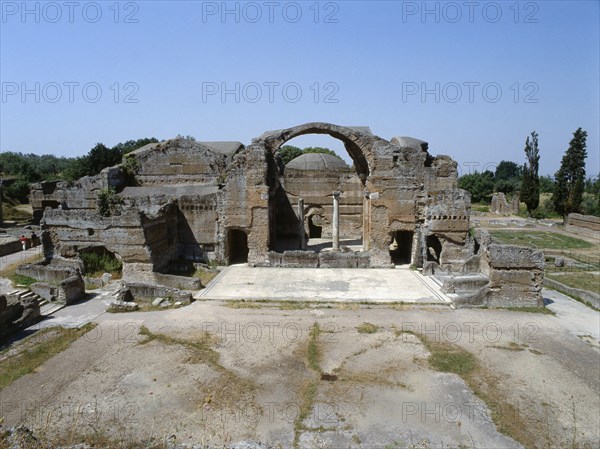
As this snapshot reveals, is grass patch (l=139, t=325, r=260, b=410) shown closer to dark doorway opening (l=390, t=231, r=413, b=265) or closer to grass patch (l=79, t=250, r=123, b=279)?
grass patch (l=79, t=250, r=123, b=279)

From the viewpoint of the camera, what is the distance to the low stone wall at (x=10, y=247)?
22.4 metres

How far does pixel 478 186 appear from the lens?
6494 centimetres

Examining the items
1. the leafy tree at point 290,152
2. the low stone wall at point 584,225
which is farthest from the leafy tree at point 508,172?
the leafy tree at point 290,152

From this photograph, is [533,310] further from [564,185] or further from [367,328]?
[564,185]

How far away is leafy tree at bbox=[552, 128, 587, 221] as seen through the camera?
4078 centimetres

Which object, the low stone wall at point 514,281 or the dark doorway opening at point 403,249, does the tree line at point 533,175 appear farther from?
the low stone wall at point 514,281

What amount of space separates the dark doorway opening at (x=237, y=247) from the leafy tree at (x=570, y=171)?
34.8 meters

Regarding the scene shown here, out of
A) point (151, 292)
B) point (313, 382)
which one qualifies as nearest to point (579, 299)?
point (313, 382)

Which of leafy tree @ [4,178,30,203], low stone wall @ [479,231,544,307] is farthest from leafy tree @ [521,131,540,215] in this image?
leafy tree @ [4,178,30,203]

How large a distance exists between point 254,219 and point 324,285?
550 cm

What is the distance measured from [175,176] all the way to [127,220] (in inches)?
349

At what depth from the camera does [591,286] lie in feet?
58.1

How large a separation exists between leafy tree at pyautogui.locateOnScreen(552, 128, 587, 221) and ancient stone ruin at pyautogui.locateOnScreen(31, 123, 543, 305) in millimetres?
25716

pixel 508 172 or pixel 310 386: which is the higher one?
pixel 508 172
